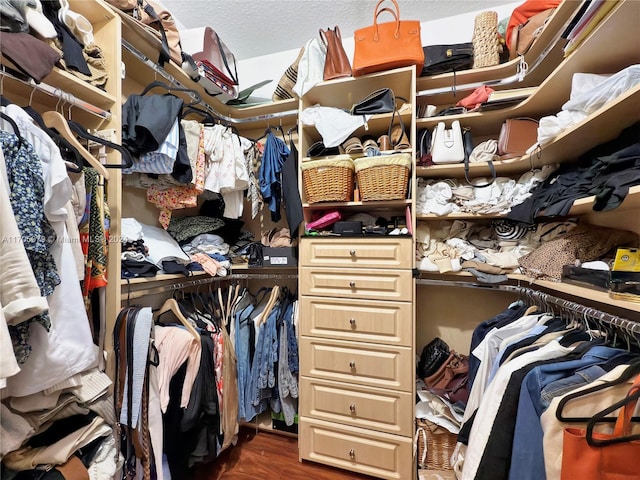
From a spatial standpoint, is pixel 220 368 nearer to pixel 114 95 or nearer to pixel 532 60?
pixel 114 95

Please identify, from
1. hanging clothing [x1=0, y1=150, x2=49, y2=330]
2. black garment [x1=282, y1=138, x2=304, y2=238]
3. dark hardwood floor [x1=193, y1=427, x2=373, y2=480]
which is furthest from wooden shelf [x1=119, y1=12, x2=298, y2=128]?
dark hardwood floor [x1=193, y1=427, x2=373, y2=480]

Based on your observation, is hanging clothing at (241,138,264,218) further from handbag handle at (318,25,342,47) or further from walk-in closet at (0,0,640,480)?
handbag handle at (318,25,342,47)

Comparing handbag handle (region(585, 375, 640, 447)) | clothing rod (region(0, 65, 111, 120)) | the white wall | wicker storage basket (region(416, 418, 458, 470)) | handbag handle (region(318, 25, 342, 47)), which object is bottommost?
wicker storage basket (region(416, 418, 458, 470))

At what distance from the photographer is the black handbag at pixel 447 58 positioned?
1.49m

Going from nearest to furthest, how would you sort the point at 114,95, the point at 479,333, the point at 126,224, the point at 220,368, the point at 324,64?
the point at 114,95, the point at 479,333, the point at 126,224, the point at 220,368, the point at 324,64

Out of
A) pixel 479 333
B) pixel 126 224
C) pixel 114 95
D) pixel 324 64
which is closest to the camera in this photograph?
pixel 114 95

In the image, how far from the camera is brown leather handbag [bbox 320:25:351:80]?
4.99 ft

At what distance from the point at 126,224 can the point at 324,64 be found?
1405mm

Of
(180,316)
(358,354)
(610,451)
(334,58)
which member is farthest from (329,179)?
(610,451)

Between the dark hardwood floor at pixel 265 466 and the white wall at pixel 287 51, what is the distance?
2464mm

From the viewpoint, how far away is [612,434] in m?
0.55

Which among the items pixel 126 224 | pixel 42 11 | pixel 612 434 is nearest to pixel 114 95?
pixel 42 11

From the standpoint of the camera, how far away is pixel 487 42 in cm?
147

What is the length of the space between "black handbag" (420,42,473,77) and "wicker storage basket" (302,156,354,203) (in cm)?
74
